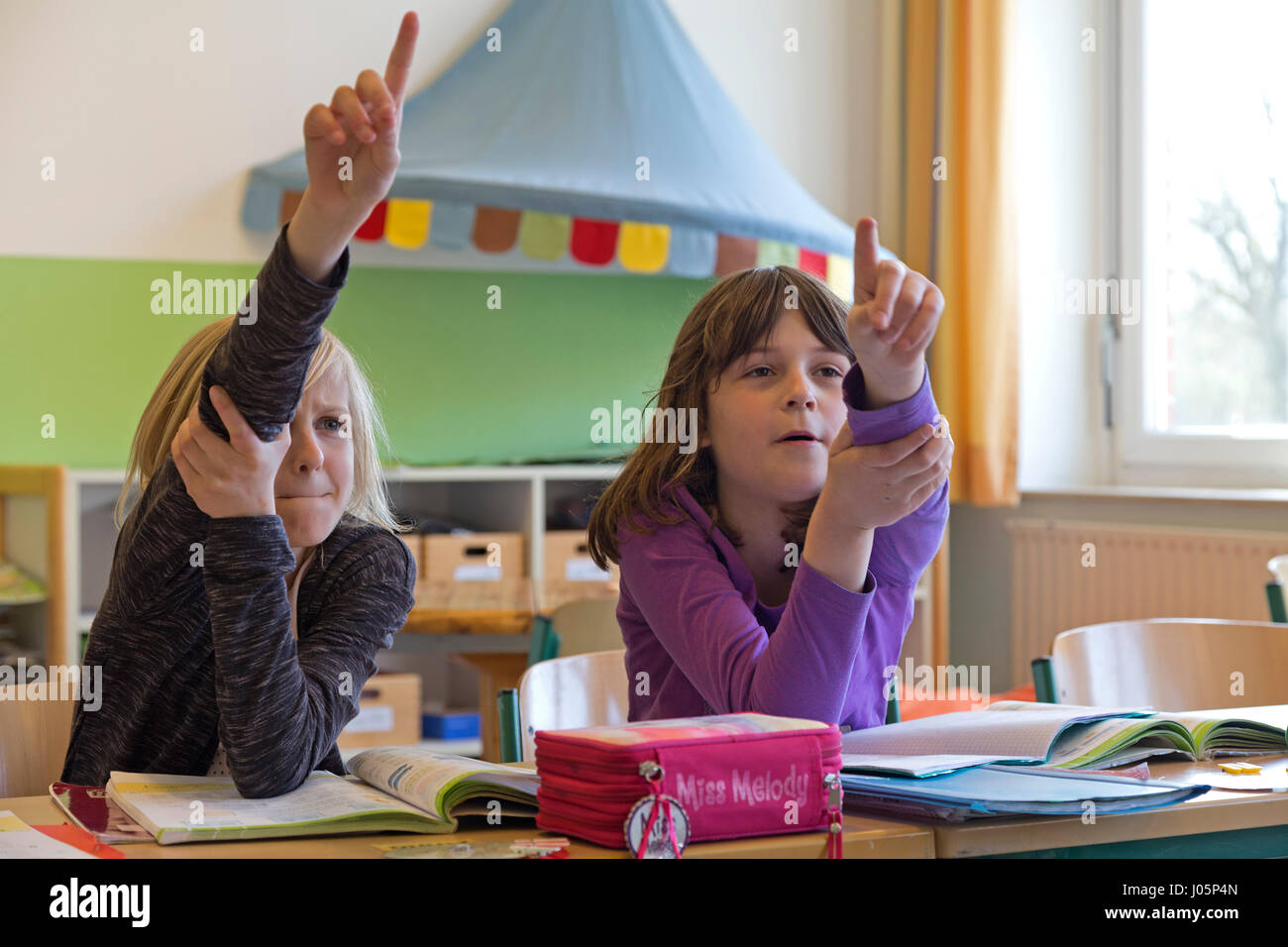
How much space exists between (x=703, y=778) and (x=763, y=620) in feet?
1.67

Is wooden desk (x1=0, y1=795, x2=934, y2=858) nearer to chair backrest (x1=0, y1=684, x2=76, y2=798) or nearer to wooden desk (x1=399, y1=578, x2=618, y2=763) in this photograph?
chair backrest (x1=0, y1=684, x2=76, y2=798)

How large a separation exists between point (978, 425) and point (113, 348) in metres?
2.41

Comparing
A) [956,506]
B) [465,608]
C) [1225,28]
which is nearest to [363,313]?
[465,608]

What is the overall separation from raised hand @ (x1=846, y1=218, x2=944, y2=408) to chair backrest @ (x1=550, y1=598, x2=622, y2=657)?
132 centimetres

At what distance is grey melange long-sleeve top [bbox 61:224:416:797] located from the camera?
964mm

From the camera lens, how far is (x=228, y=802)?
1.02 meters
